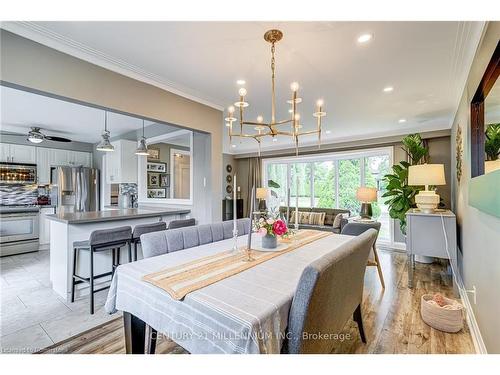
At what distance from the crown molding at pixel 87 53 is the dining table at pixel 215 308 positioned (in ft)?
6.31

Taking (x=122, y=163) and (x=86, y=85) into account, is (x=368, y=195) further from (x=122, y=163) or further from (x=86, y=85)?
(x=122, y=163)

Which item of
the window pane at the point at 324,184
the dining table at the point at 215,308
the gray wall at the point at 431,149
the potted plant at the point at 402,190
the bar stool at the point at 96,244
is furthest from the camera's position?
the window pane at the point at 324,184

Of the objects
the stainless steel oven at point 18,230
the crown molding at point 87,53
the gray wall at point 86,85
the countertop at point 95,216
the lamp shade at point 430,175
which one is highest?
the crown molding at point 87,53

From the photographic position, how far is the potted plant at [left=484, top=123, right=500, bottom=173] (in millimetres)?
1874

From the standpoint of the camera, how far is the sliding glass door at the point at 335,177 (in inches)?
223

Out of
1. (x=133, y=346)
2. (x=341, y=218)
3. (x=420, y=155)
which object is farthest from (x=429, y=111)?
(x=133, y=346)

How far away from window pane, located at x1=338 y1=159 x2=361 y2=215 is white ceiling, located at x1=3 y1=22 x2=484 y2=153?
260 centimetres

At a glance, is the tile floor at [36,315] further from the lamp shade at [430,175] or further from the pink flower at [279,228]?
the lamp shade at [430,175]

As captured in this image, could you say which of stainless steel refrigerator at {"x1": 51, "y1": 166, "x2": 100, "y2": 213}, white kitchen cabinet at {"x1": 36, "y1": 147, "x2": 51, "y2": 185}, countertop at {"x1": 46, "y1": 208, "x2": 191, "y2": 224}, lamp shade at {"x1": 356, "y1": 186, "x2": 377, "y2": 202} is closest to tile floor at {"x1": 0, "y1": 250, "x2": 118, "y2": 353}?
countertop at {"x1": 46, "y1": 208, "x2": 191, "y2": 224}

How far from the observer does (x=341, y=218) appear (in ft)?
16.9

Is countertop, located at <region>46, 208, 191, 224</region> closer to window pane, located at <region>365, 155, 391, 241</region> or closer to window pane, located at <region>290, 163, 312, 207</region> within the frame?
window pane, located at <region>290, 163, 312, 207</region>

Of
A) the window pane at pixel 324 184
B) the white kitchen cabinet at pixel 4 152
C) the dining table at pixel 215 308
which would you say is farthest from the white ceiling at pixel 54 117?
the window pane at pixel 324 184

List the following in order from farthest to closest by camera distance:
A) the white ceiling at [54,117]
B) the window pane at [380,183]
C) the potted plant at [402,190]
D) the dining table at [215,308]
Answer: the window pane at [380,183] < the potted plant at [402,190] < the white ceiling at [54,117] < the dining table at [215,308]
